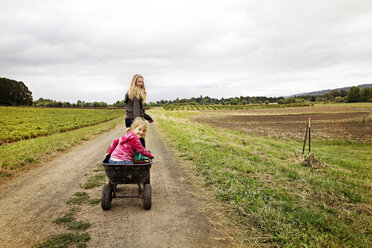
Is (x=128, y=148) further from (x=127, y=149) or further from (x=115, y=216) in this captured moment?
(x=115, y=216)

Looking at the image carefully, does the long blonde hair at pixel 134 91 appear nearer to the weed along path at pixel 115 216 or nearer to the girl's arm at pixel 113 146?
the girl's arm at pixel 113 146

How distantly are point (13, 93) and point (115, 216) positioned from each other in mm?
91151

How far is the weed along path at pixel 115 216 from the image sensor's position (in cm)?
294

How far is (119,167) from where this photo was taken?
3.58 meters

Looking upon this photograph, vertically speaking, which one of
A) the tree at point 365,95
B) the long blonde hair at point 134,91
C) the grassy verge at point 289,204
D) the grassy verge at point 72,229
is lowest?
the grassy verge at point 289,204

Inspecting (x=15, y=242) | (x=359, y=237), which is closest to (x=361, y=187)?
(x=359, y=237)

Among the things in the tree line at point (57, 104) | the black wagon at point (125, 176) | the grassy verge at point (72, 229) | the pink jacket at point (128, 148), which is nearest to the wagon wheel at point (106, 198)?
the black wagon at point (125, 176)

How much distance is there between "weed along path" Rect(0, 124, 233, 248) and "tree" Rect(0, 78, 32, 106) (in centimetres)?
8290

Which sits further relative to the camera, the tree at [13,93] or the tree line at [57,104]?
the tree line at [57,104]

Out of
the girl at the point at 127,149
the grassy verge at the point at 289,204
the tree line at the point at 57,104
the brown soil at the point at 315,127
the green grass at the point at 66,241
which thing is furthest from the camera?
the tree line at the point at 57,104

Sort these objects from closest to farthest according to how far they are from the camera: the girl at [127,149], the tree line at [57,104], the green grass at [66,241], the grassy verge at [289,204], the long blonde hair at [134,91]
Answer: the green grass at [66,241]
the grassy verge at [289,204]
the girl at [127,149]
the long blonde hair at [134,91]
the tree line at [57,104]

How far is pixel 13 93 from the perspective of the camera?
6919 cm

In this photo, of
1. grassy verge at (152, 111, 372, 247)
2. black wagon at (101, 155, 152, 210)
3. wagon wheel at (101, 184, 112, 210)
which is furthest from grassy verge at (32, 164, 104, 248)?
grassy verge at (152, 111, 372, 247)

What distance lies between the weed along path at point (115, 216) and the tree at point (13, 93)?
82903mm
